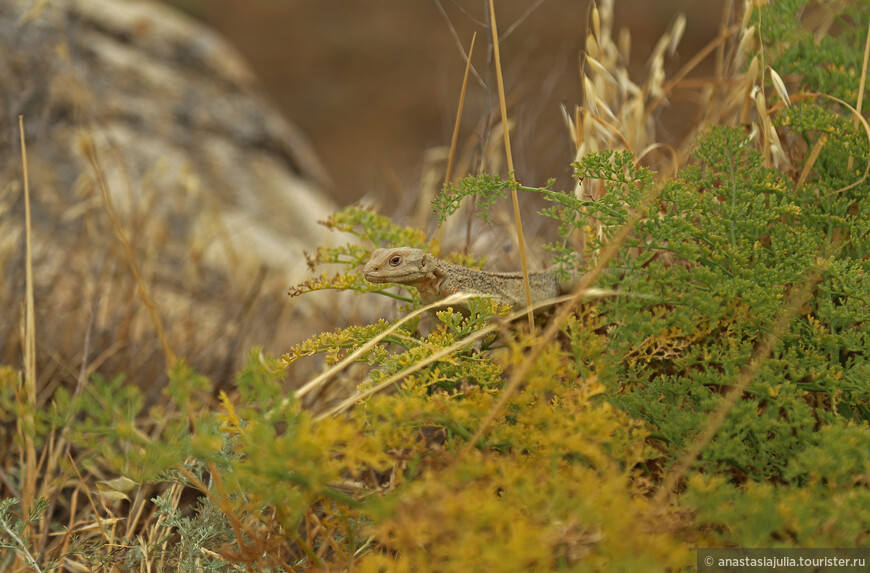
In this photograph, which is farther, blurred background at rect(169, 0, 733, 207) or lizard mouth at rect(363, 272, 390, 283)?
blurred background at rect(169, 0, 733, 207)

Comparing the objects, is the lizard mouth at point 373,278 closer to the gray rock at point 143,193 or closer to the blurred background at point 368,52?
the gray rock at point 143,193

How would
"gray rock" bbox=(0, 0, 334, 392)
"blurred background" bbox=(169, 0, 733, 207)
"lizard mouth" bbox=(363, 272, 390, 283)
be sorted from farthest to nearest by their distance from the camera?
1. "blurred background" bbox=(169, 0, 733, 207)
2. "gray rock" bbox=(0, 0, 334, 392)
3. "lizard mouth" bbox=(363, 272, 390, 283)

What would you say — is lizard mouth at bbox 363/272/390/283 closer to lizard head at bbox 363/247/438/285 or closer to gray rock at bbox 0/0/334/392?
lizard head at bbox 363/247/438/285

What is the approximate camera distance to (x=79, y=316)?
2572 mm

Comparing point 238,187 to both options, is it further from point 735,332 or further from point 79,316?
point 735,332

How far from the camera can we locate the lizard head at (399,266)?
4.39 feet

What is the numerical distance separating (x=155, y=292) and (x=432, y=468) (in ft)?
7.99

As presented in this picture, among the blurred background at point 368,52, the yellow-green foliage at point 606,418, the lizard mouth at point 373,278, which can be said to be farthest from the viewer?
the blurred background at point 368,52

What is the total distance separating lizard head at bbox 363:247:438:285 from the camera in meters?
1.34

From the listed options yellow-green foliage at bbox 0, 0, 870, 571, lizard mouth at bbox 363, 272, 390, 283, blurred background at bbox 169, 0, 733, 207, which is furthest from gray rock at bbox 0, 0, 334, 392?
blurred background at bbox 169, 0, 733, 207

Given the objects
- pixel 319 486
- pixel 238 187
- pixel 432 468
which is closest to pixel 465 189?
pixel 432 468

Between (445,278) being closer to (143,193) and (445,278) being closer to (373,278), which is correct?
(373,278)

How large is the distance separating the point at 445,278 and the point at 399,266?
137 millimetres

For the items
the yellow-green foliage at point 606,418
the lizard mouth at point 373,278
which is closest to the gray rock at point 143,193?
the lizard mouth at point 373,278
